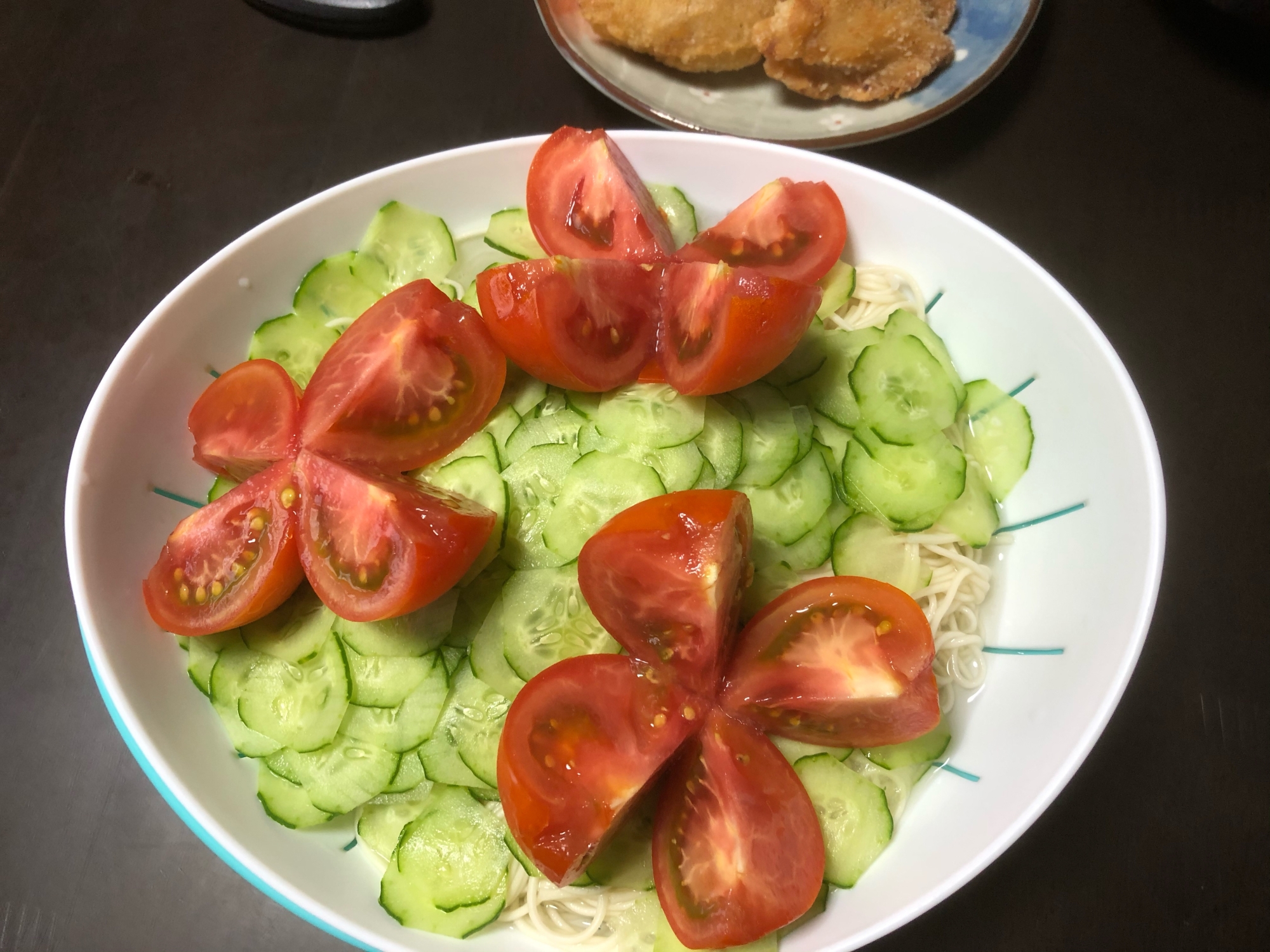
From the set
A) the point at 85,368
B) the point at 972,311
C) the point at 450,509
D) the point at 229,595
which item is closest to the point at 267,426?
the point at 229,595

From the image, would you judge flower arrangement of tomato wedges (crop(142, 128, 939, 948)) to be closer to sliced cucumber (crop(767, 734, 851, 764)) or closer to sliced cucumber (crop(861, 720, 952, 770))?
sliced cucumber (crop(767, 734, 851, 764))

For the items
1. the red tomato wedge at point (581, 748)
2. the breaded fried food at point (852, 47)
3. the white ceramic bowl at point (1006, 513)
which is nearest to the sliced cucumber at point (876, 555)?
the white ceramic bowl at point (1006, 513)

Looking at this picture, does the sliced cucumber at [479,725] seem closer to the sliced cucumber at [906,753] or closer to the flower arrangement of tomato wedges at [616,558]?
the flower arrangement of tomato wedges at [616,558]

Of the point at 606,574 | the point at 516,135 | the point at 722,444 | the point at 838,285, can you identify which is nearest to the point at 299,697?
the point at 606,574

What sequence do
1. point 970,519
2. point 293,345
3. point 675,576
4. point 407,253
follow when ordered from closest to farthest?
point 675,576 → point 970,519 → point 293,345 → point 407,253

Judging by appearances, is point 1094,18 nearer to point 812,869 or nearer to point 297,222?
point 297,222

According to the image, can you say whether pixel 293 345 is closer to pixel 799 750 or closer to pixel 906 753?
pixel 799 750
